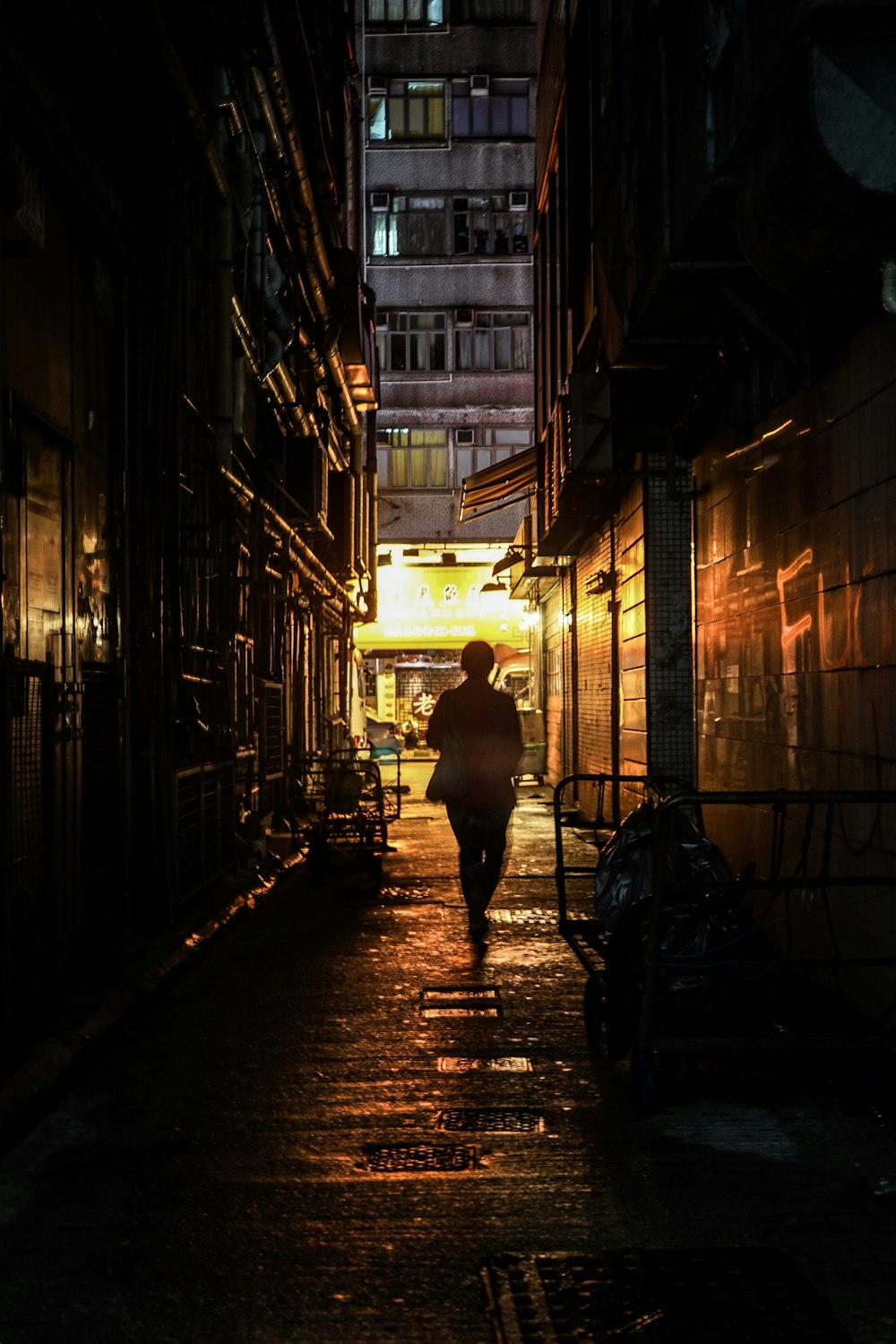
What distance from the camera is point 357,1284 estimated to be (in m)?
3.69

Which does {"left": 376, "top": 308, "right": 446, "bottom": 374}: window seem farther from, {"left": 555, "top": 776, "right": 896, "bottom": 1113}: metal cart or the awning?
{"left": 555, "top": 776, "right": 896, "bottom": 1113}: metal cart

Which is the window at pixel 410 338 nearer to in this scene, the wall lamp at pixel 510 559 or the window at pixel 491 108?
the window at pixel 491 108

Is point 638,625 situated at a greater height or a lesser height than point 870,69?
lesser

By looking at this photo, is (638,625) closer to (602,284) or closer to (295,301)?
(602,284)

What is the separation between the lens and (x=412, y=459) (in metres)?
40.1

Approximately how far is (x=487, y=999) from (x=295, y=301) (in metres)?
14.2

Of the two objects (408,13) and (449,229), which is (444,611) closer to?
(449,229)

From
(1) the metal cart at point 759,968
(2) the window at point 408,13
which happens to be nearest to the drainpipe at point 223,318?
(1) the metal cart at point 759,968

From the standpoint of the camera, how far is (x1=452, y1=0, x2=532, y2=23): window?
40.3 meters

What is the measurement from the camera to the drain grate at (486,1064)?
607 cm

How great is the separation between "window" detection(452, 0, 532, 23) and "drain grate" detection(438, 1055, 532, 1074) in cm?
4136

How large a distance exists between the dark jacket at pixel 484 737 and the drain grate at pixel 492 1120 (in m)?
4.23

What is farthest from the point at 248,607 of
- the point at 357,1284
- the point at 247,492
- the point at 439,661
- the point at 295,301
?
the point at 439,661

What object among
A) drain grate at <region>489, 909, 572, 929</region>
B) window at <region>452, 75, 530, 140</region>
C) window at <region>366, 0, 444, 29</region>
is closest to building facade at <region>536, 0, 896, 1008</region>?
drain grate at <region>489, 909, 572, 929</region>
